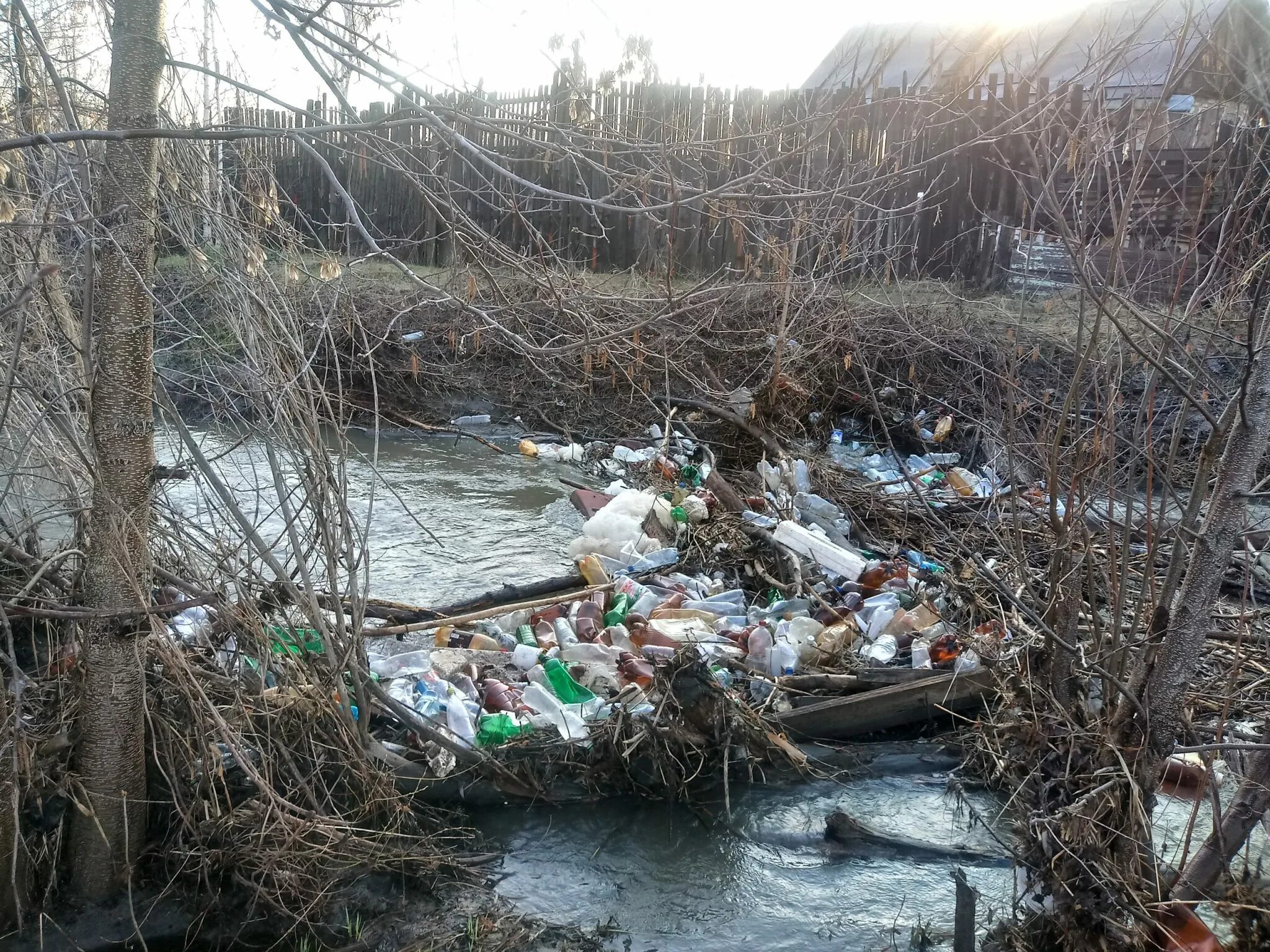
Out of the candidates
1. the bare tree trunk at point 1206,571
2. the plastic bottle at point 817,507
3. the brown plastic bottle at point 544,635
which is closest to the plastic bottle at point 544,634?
the brown plastic bottle at point 544,635

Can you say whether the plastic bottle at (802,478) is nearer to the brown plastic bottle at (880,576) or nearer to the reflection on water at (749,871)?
the brown plastic bottle at (880,576)

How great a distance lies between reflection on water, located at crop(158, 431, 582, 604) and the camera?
5.33 m

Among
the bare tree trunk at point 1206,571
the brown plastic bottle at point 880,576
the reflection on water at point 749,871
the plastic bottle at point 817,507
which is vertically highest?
the bare tree trunk at point 1206,571

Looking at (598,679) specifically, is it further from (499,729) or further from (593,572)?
(593,572)

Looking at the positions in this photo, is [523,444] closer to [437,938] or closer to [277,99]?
[437,938]

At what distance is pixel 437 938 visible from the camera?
314 centimetres

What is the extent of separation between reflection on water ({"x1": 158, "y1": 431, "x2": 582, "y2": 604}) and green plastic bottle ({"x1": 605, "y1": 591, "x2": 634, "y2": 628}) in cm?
57

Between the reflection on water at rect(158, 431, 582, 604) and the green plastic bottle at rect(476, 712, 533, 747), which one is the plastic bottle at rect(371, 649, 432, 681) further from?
the reflection on water at rect(158, 431, 582, 604)

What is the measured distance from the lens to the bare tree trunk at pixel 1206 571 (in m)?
2.35

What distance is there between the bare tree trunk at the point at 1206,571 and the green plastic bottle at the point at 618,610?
8.58 ft

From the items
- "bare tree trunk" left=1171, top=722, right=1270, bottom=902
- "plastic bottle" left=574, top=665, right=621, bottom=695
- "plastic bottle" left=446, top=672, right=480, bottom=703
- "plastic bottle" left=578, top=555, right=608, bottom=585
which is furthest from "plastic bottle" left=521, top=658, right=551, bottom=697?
"bare tree trunk" left=1171, top=722, right=1270, bottom=902

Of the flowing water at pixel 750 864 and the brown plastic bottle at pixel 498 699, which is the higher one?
the brown plastic bottle at pixel 498 699

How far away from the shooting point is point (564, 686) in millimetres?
4160

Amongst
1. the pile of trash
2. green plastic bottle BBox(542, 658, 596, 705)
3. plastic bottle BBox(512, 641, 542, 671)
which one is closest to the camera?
the pile of trash
